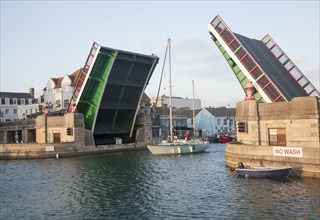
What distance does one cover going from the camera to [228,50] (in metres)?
36.6

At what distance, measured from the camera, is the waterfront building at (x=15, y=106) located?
87.9 metres

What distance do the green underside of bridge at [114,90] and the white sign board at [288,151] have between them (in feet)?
87.3

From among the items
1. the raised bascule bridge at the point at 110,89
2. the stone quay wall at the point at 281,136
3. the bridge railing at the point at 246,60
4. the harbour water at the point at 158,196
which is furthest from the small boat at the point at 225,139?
the harbour water at the point at 158,196

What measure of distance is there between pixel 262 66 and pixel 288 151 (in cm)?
1265

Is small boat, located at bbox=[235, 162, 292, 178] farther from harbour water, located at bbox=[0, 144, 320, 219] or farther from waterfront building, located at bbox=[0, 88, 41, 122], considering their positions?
waterfront building, located at bbox=[0, 88, 41, 122]

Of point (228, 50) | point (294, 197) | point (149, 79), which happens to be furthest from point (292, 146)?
point (149, 79)

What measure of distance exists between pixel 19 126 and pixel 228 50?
138ft

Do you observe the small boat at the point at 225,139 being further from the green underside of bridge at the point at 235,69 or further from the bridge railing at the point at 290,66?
the green underside of bridge at the point at 235,69

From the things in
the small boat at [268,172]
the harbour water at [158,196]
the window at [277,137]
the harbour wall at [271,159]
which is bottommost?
the harbour water at [158,196]

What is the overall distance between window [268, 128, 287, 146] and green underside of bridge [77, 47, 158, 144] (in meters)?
24.7

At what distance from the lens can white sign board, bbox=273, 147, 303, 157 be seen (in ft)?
78.9

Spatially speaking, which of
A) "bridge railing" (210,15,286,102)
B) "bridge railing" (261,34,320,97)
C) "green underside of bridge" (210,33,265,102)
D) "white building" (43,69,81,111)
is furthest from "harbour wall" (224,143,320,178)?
"white building" (43,69,81,111)

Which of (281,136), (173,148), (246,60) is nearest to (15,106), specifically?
(173,148)

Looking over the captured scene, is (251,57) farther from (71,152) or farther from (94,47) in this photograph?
(71,152)
